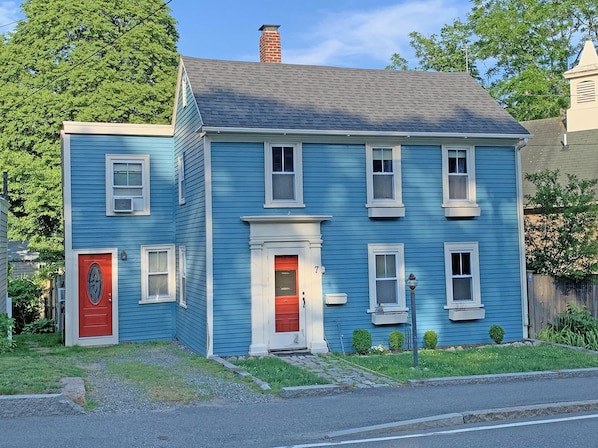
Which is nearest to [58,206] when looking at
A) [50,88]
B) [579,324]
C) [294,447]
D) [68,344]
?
[50,88]

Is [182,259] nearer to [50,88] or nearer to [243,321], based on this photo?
[243,321]

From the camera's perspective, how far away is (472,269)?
17.6m

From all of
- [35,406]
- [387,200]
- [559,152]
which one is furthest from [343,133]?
[559,152]

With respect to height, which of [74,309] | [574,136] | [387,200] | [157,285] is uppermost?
[574,136]

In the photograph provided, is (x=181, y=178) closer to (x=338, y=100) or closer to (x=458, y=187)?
(x=338, y=100)

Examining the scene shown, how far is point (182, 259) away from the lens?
60.0ft

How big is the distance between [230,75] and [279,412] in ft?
34.5

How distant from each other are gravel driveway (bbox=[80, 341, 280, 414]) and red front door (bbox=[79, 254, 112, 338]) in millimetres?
3242

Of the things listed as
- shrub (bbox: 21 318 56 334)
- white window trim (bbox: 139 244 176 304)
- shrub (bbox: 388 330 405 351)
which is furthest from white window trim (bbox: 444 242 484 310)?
shrub (bbox: 21 318 56 334)

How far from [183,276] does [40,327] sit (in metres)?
6.63

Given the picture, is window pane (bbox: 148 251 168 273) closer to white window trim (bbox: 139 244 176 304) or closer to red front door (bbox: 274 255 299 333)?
white window trim (bbox: 139 244 176 304)

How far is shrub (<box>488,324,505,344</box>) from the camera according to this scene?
17.5 meters

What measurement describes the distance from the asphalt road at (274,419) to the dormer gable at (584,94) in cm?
2122

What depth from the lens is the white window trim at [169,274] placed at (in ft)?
61.3
